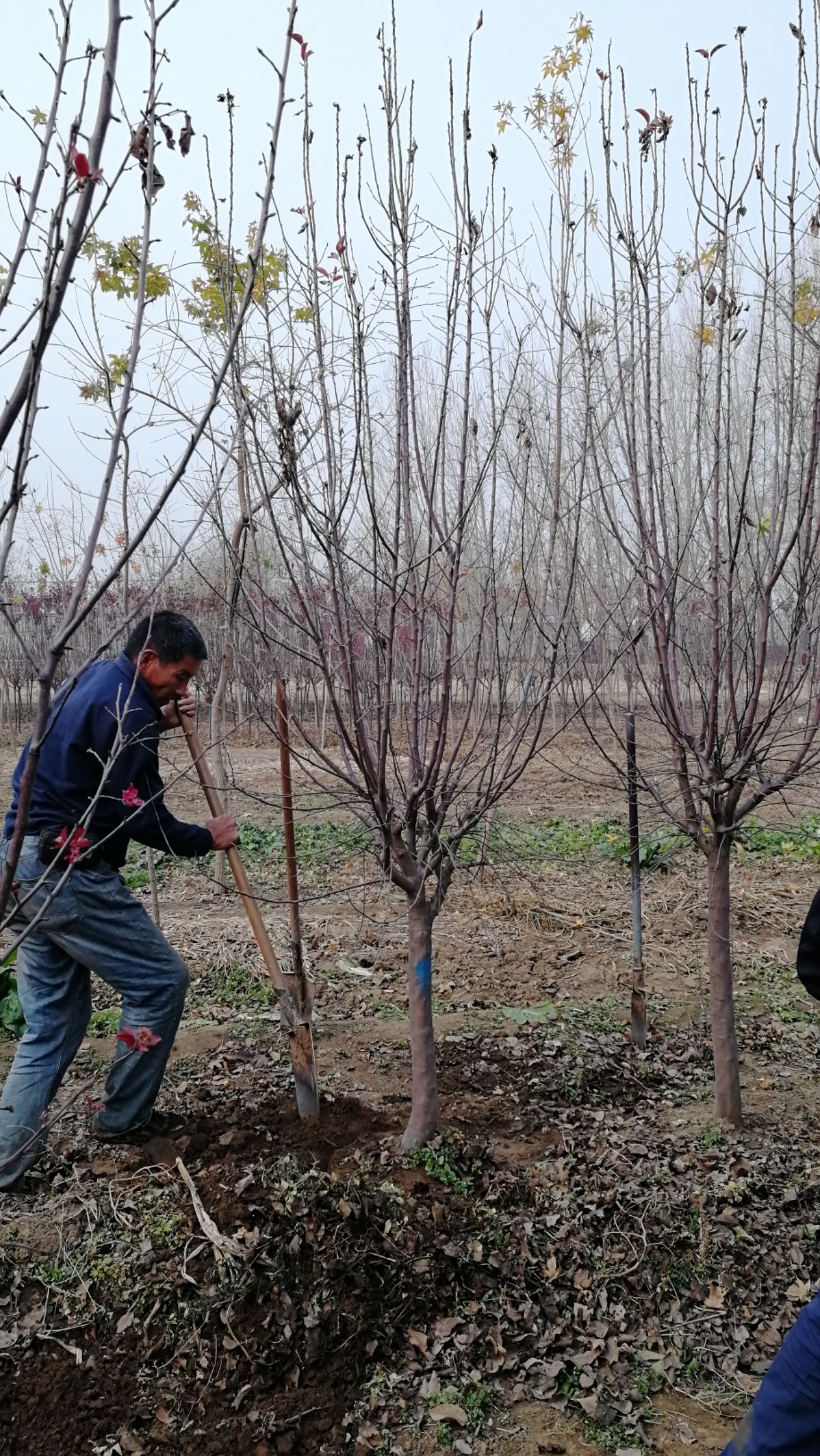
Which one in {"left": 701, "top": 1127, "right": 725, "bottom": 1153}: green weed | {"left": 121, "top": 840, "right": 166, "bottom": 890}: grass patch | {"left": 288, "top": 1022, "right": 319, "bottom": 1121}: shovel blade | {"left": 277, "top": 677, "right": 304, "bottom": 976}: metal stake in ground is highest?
{"left": 277, "top": 677, "right": 304, "bottom": 976}: metal stake in ground

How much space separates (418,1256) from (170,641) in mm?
1963

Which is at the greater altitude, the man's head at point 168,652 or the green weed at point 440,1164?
the man's head at point 168,652

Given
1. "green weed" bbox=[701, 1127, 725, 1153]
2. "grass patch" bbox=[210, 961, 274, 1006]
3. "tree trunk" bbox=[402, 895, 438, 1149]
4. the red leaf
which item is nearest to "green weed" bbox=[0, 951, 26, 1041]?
"grass patch" bbox=[210, 961, 274, 1006]

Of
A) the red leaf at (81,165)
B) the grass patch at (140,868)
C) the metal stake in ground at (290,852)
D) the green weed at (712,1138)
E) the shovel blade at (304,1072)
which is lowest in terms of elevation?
the grass patch at (140,868)

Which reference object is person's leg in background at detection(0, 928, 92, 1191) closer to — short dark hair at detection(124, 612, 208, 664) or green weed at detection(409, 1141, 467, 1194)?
short dark hair at detection(124, 612, 208, 664)

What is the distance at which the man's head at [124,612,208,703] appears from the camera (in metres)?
2.98

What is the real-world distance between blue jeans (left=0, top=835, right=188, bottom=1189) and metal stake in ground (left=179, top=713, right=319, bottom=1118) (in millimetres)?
288

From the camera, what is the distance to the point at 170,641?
2979mm

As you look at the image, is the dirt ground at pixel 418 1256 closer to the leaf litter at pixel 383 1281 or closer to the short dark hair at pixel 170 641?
the leaf litter at pixel 383 1281

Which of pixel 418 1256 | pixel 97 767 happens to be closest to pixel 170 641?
pixel 97 767

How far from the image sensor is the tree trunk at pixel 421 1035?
2971mm

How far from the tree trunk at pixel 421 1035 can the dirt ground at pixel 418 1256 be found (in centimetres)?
8

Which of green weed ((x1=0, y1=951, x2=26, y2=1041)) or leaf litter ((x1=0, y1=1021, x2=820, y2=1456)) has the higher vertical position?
green weed ((x1=0, y1=951, x2=26, y2=1041))

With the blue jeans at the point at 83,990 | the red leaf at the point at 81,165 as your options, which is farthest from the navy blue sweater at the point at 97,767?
the red leaf at the point at 81,165
